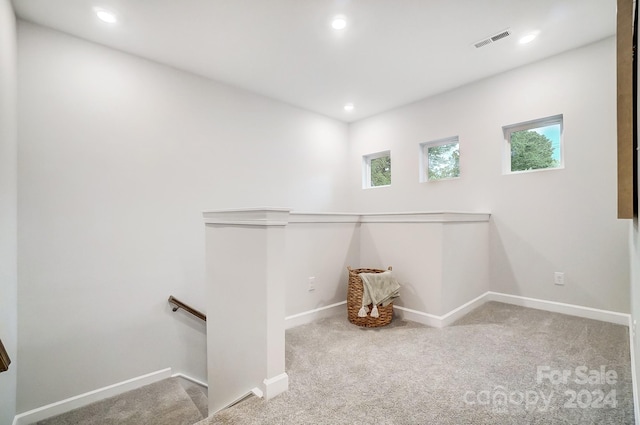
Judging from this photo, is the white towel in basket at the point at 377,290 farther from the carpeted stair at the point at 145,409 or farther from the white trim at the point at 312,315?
the carpeted stair at the point at 145,409

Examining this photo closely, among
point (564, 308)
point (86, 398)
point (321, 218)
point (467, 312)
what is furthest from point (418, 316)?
point (86, 398)

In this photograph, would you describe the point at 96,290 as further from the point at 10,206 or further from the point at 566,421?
the point at 566,421

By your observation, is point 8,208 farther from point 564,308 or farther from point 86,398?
point 564,308

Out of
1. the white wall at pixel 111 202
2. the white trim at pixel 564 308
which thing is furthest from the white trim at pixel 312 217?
the white wall at pixel 111 202

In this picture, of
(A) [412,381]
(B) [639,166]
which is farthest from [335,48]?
(A) [412,381]

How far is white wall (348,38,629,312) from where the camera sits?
262 centimetres

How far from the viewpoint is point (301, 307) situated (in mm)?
2746

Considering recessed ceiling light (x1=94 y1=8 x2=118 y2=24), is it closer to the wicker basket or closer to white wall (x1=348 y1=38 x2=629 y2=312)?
the wicker basket

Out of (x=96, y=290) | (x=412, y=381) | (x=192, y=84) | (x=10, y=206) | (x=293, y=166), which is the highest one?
(x=192, y=84)

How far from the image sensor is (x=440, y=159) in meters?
3.90

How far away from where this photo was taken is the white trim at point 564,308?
2549 mm

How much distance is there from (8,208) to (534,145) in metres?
4.61

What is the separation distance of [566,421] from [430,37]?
2813mm

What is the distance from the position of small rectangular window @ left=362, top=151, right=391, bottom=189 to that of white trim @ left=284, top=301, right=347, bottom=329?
85.2 inches
